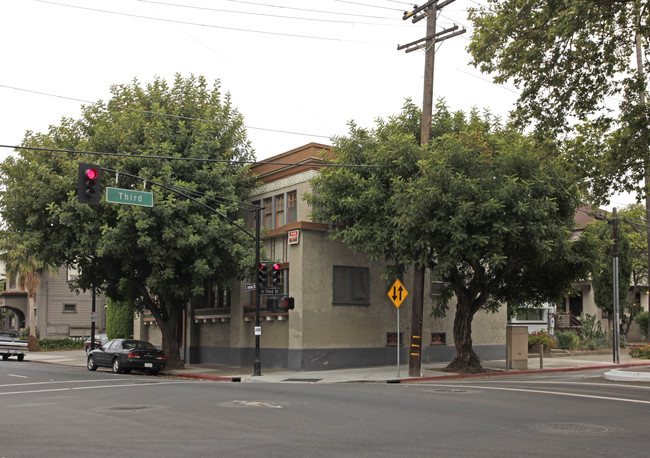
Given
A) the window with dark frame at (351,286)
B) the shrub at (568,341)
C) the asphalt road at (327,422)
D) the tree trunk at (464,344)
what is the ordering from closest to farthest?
the asphalt road at (327,422) < the tree trunk at (464,344) < the window with dark frame at (351,286) < the shrub at (568,341)

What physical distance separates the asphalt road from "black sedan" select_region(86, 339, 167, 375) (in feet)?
27.0

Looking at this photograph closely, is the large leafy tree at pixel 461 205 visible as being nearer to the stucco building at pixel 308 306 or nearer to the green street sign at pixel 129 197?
the stucco building at pixel 308 306

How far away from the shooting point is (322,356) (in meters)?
27.2

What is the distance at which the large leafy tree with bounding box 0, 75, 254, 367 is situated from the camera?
82.8 feet

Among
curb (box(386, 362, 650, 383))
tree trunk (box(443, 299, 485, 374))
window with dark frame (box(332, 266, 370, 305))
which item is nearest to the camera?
curb (box(386, 362, 650, 383))

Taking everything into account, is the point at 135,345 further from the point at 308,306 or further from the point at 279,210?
the point at 279,210

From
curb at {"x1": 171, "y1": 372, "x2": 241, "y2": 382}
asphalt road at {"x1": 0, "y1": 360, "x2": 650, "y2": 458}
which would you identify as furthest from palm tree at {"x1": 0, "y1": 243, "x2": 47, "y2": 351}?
asphalt road at {"x1": 0, "y1": 360, "x2": 650, "y2": 458}

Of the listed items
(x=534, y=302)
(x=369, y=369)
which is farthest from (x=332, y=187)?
(x=534, y=302)

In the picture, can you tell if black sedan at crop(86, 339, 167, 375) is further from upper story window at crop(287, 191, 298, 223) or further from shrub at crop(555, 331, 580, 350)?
shrub at crop(555, 331, 580, 350)

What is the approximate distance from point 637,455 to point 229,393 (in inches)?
427

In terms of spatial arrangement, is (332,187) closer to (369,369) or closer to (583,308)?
(369,369)

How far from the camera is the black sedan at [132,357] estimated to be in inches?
1053

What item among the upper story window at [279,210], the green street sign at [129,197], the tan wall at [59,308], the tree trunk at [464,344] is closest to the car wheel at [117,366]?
the upper story window at [279,210]

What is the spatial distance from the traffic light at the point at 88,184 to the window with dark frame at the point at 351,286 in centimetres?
1266
